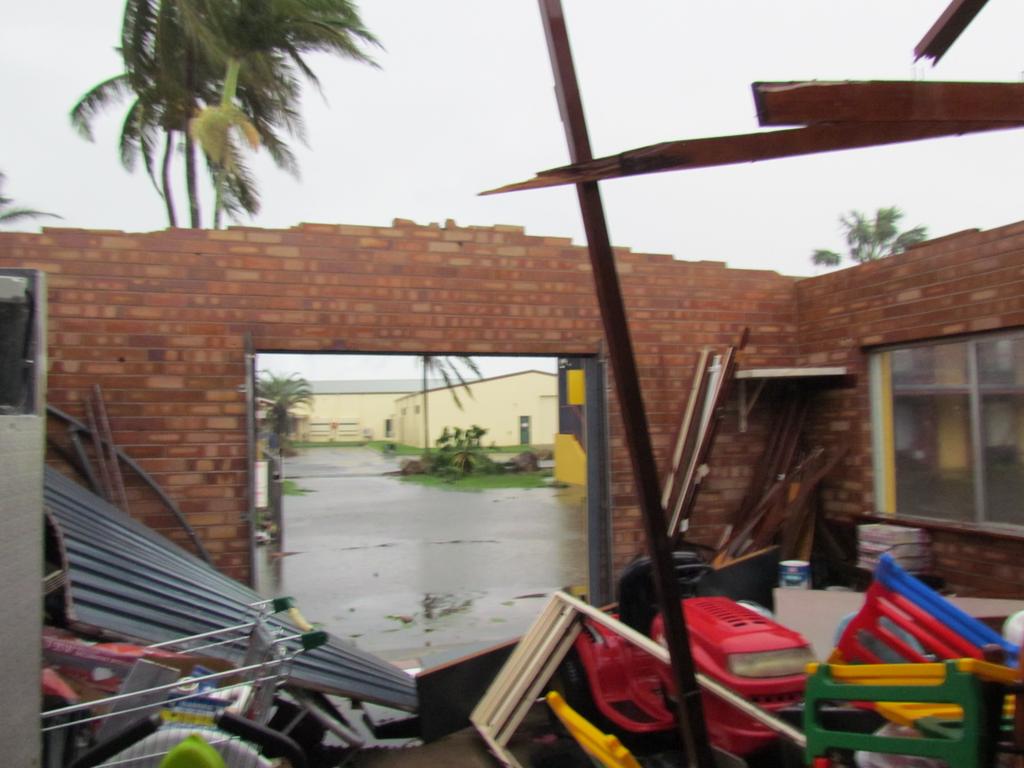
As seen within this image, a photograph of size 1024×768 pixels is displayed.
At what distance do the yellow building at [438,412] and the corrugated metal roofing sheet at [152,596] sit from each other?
24888mm

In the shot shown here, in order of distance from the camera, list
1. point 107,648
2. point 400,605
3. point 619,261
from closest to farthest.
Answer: point 107,648
point 619,261
point 400,605

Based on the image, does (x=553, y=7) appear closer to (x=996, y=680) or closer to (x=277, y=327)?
(x=996, y=680)

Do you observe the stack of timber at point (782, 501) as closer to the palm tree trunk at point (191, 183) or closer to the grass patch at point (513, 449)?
the palm tree trunk at point (191, 183)

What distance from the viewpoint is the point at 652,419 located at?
24.6ft

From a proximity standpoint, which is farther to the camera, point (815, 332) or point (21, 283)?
point (815, 332)

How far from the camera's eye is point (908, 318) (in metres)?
6.79

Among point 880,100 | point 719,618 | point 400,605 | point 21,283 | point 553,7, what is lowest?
Result: point 400,605

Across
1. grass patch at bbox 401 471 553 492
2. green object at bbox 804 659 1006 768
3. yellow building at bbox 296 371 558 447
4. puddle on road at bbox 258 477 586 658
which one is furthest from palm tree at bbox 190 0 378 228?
yellow building at bbox 296 371 558 447

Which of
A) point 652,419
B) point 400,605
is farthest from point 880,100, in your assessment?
point 400,605

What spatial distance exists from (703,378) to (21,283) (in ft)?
17.9

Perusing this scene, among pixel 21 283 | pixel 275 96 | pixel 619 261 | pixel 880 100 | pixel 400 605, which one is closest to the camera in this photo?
pixel 880 100

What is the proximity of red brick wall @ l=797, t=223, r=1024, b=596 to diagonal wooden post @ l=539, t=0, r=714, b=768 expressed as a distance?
14.8 feet

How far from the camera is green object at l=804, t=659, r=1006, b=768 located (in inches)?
91.6

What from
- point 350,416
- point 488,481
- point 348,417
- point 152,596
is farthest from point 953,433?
point 350,416
